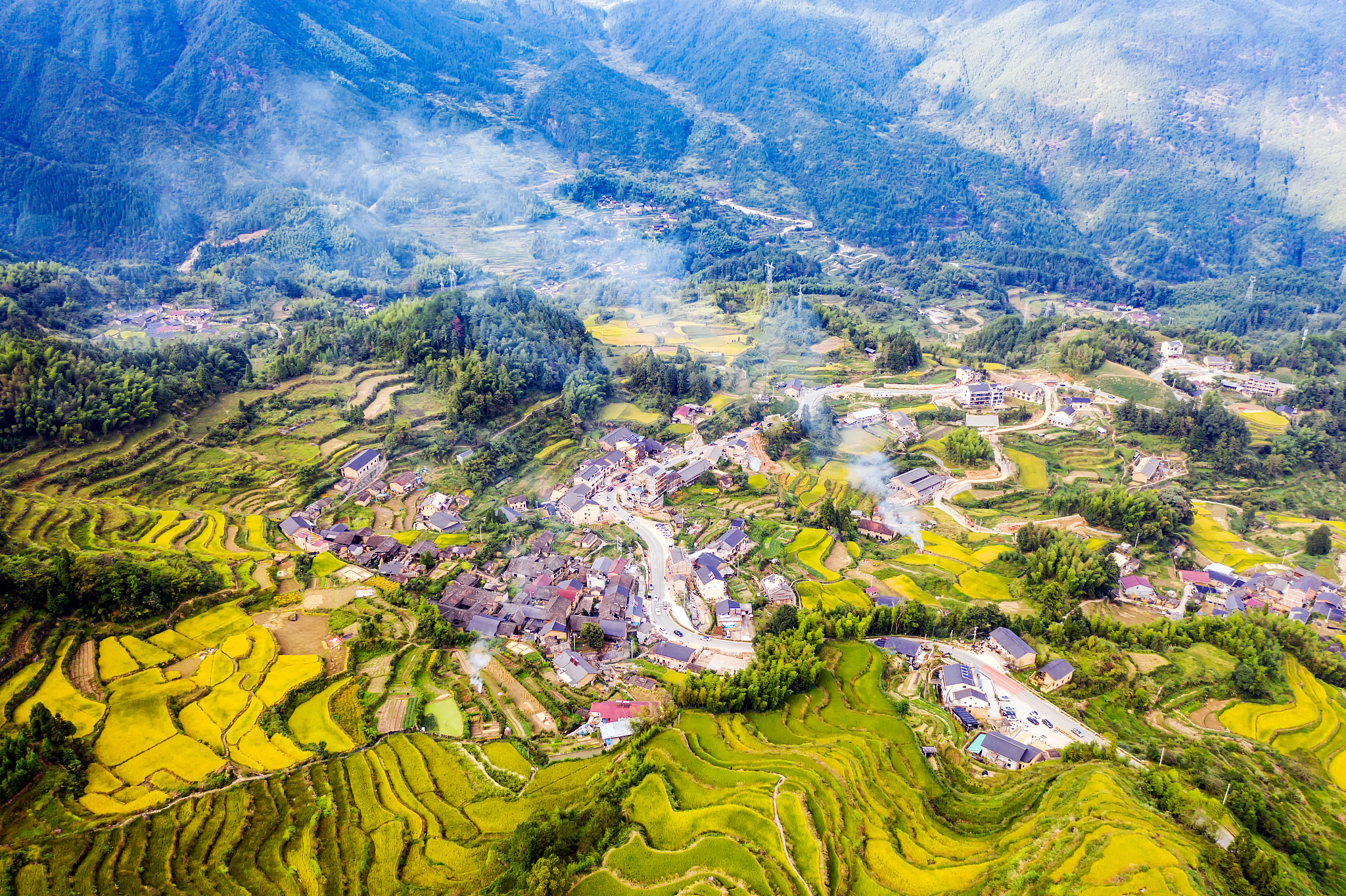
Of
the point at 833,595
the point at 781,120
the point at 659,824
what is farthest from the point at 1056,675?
the point at 781,120

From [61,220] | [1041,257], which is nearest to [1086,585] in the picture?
[1041,257]

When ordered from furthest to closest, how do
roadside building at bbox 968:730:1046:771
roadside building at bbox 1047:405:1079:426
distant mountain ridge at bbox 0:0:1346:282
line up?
distant mountain ridge at bbox 0:0:1346:282, roadside building at bbox 1047:405:1079:426, roadside building at bbox 968:730:1046:771

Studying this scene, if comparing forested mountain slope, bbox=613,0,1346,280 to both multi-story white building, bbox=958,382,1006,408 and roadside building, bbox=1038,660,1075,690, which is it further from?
roadside building, bbox=1038,660,1075,690

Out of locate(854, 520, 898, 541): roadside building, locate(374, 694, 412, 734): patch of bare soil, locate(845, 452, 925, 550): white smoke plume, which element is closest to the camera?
locate(374, 694, 412, 734): patch of bare soil

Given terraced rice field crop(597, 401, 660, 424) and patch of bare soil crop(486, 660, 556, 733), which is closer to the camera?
patch of bare soil crop(486, 660, 556, 733)

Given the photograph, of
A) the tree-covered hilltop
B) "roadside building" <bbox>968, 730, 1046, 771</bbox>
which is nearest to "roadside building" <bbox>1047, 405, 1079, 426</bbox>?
the tree-covered hilltop

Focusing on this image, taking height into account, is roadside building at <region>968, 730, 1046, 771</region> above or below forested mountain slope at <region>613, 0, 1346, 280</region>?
below

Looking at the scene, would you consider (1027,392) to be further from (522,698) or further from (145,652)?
(145,652)

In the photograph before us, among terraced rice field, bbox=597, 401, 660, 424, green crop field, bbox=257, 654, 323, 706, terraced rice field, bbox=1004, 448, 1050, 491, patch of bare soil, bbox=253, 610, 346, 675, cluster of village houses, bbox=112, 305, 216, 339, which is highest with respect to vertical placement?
green crop field, bbox=257, 654, 323, 706
